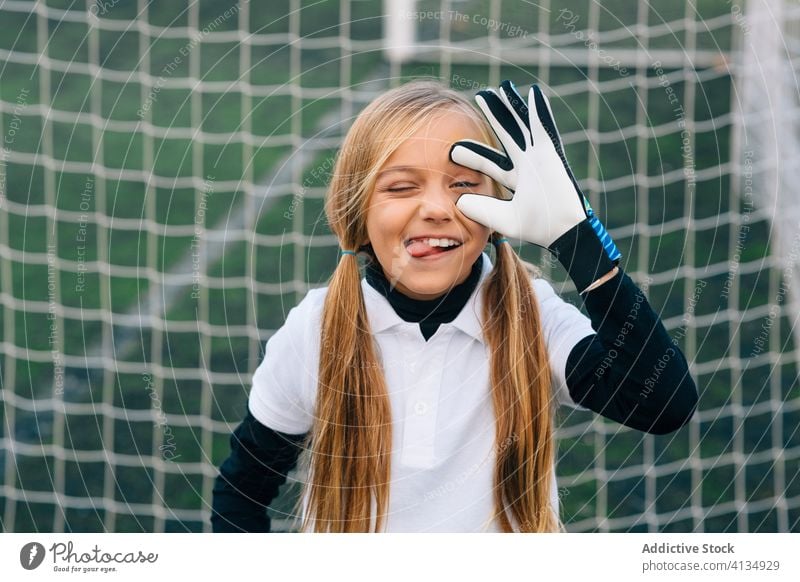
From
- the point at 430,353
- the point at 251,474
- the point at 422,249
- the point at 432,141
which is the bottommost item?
the point at 251,474

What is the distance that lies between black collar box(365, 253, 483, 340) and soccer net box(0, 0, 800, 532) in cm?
56

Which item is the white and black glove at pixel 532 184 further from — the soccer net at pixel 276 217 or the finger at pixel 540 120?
the soccer net at pixel 276 217

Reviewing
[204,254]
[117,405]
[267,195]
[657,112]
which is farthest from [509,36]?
[117,405]

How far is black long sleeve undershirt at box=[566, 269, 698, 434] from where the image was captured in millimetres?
953

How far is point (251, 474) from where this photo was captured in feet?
3.61

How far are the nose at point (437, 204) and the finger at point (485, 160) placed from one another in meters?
0.04

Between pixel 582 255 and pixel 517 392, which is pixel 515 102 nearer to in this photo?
pixel 582 255

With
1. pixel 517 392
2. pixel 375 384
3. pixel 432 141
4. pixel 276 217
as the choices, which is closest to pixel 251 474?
pixel 375 384

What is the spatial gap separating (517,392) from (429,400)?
9cm

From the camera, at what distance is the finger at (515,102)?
39.1 inches

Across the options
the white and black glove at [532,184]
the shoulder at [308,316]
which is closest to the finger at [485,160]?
the white and black glove at [532,184]

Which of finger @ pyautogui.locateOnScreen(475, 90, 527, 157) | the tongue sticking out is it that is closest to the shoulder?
the tongue sticking out

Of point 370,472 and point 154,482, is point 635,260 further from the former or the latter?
point 370,472
